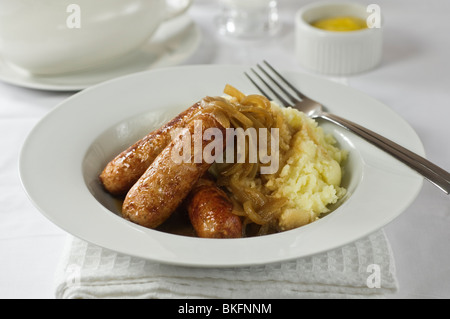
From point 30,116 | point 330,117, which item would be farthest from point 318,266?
point 30,116

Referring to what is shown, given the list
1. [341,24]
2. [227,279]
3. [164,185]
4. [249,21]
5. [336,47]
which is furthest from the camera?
[249,21]

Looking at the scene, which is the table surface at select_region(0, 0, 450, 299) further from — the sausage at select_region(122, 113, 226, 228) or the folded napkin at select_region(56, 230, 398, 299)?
the sausage at select_region(122, 113, 226, 228)

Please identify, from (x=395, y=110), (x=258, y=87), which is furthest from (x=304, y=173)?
(x=395, y=110)

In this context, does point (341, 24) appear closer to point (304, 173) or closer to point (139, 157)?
point (304, 173)

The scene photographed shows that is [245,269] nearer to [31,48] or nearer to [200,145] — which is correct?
[200,145]

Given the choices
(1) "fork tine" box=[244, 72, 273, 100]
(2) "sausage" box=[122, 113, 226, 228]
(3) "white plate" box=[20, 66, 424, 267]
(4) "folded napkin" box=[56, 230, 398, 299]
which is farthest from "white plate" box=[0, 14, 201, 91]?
(4) "folded napkin" box=[56, 230, 398, 299]
